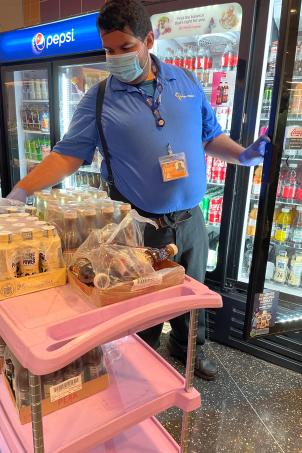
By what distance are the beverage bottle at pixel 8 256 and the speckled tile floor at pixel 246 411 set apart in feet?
4.21

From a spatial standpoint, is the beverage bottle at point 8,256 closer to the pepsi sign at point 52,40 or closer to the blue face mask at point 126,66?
the blue face mask at point 126,66

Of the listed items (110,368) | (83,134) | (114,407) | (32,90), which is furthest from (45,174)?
(32,90)

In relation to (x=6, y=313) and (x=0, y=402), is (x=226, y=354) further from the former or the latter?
(x=6, y=313)

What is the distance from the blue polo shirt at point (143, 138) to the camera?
1.74 metres

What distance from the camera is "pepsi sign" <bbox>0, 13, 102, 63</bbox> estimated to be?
2832mm

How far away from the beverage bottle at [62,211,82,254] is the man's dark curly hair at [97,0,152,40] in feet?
3.04

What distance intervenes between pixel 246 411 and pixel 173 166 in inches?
52.6

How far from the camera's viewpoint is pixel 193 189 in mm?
1879

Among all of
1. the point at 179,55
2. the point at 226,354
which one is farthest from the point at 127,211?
the point at 179,55

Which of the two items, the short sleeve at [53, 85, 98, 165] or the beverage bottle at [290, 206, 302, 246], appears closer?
the short sleeve at [53, 85, 98, 165]

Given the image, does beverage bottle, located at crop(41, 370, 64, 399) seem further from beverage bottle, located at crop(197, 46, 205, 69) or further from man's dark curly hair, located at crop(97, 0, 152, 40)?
beverage bottle, located at crop(197, 46, 205, 69)

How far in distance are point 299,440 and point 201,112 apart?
170cm

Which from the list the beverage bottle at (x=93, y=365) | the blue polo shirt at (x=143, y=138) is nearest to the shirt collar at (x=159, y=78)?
the blue polo shirt at (x=143, y=138)

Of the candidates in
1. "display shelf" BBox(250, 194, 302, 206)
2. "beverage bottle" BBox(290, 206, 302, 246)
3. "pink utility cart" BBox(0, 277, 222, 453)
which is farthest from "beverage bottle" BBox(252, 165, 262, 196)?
"pink utility cart" BBox(0, 277, 222, 453)
